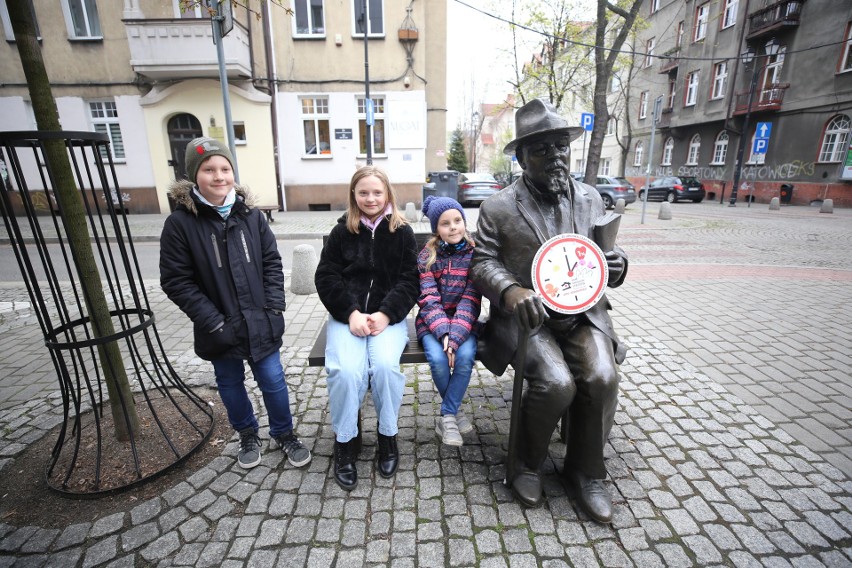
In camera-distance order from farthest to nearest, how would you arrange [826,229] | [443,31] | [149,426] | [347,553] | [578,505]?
[443,31], [826,229], [149,426], [578,505], [347,553]

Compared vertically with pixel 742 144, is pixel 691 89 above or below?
above

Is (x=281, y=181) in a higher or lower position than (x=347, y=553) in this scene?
higher

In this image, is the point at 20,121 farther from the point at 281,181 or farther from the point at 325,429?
the point at 325,429

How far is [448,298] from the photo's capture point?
2.91 m

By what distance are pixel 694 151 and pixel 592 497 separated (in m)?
30.4

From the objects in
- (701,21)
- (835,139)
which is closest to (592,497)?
(835,139)

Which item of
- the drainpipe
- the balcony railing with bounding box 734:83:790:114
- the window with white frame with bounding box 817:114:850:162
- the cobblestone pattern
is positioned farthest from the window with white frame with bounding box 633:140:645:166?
the cobblestone pattern

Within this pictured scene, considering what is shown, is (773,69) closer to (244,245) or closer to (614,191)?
(614,191)

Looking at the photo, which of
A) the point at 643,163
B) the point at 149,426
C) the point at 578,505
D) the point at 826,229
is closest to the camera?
the point at 578,505

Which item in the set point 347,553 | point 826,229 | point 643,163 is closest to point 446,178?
point 826,229

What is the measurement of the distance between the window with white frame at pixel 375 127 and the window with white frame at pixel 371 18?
2.06 meters

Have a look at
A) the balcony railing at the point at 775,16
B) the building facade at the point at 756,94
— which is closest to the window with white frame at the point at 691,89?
the building facade at the point at 756,94

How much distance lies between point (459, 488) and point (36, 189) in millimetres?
18197

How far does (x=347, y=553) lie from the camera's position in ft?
6.55
